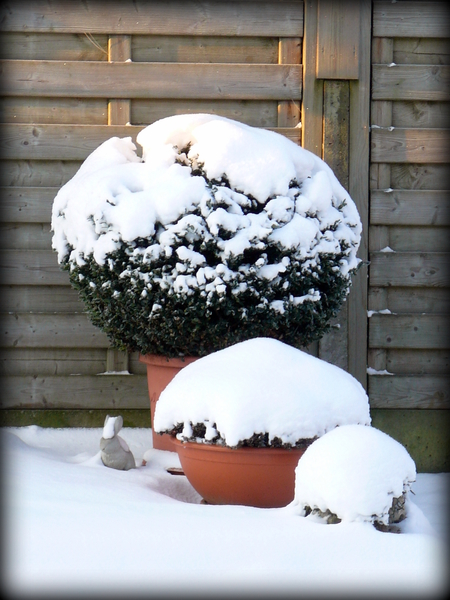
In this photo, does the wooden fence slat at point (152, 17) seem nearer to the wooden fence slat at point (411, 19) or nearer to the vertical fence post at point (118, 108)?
the vertical fence post at point (118, 108)

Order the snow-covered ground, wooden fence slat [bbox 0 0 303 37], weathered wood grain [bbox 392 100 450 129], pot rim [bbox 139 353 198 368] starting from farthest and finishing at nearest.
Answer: weathered wood grain [bbox 392 100 450 129]
wooden fence slat [bbox 0 0 303 37]
pot rim [bbox 139 353 198 368]
the snow-covered ground

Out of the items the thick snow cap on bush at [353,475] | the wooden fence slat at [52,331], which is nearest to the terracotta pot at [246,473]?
the thick snow cap on bush at [353,475]

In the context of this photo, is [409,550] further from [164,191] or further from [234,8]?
[234,8]

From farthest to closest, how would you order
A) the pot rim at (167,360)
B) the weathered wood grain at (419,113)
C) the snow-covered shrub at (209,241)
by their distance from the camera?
the weathered wood grain at (419,113)
the pot rim at (167,360)
the snow-covered shrub at (209,241)

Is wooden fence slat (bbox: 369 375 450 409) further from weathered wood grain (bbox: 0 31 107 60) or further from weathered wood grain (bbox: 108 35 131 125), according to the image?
weathered wood grain (bbox: 0 31 107 60)

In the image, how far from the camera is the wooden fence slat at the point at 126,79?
11.1 feet

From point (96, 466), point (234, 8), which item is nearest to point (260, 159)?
point (234, 8)

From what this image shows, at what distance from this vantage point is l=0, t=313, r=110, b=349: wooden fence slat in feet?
11.2

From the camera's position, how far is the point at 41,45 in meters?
3.40

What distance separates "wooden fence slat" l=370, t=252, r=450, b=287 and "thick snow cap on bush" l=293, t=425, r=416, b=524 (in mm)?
1619

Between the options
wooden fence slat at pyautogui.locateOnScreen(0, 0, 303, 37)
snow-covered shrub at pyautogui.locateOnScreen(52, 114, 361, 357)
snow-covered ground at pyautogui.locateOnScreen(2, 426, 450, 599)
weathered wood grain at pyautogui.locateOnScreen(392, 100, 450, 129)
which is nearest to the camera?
snow-covered ground at pyautogui.locateOnScreen(2, 426, 450, 599)

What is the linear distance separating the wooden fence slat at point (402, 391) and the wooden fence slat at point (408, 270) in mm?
484

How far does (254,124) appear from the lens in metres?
3.45

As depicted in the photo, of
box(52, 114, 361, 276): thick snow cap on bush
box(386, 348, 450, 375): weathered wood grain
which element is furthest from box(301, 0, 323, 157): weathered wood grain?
box(386, 348, 450, 375): weathered wood grain
